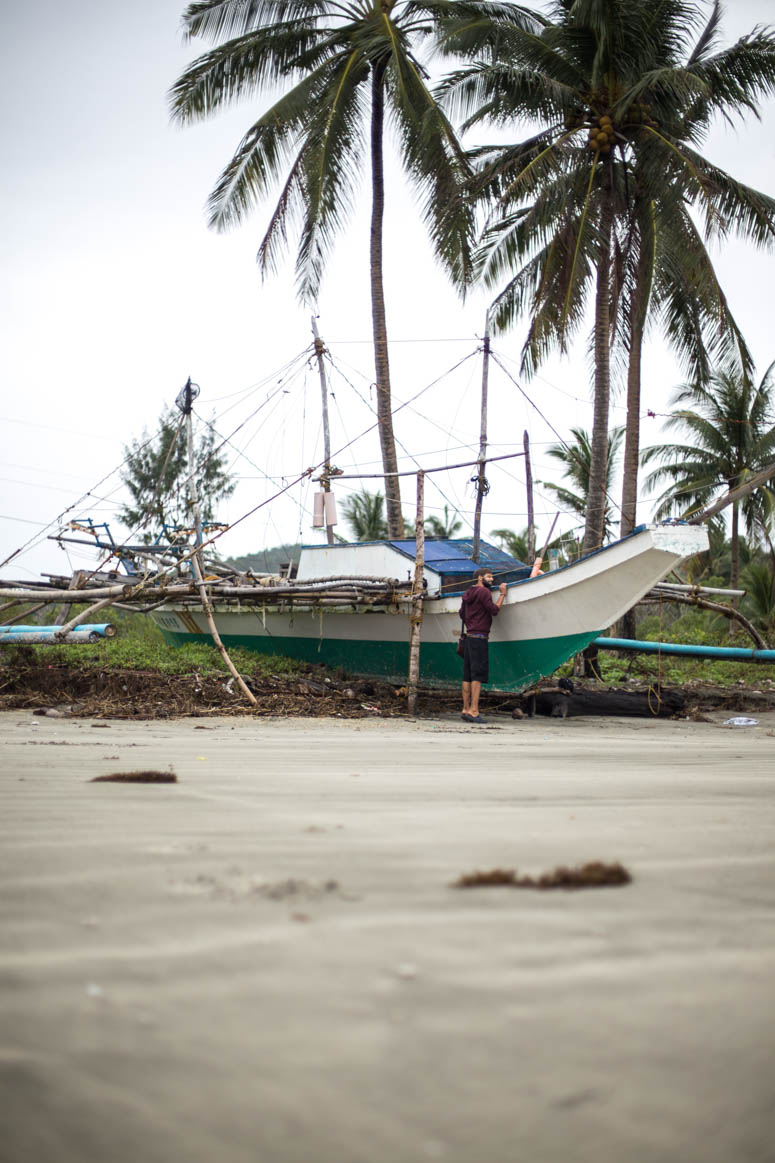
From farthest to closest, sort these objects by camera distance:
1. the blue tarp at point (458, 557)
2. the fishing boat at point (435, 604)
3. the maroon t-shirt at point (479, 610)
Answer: the blue tarp at point (458, 557), the fishing boat at point (435, 604), the maroon t-shirt at point (479, 610)

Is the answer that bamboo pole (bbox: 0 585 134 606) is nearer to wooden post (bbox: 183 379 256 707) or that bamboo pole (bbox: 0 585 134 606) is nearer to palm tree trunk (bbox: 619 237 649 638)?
wooden post (bbox: 183 379 256 707)

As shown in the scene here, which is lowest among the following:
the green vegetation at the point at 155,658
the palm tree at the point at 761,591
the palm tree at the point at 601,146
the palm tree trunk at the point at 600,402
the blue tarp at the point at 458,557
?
the green vegetation at the point at 155,658

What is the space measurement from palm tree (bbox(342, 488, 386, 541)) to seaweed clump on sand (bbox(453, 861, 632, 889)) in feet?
102

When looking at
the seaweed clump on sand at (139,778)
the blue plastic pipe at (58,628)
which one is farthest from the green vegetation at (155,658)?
the seaweed clump on sand at (139,778)

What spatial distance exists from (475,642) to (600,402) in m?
6.24

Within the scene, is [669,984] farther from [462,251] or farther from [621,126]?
[621,126]

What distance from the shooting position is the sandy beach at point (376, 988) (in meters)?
1.07

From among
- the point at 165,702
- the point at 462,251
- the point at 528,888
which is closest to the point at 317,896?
the point at 528,888

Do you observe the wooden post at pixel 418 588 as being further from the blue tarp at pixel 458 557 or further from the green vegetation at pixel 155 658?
the green vegetation at pixel 155 658

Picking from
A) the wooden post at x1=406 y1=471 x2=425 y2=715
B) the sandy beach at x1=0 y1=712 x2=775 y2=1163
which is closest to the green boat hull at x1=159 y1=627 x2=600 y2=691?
the wooden post at x1=406 y1=471 x2=425 y2=715

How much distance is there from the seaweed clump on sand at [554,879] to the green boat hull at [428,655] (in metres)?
8.83

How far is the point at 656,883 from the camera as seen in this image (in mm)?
1999

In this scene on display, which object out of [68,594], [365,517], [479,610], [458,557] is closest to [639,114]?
[458,557]

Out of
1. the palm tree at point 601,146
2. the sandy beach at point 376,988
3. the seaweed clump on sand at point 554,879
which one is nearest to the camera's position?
the sandy beach at point 376,988
